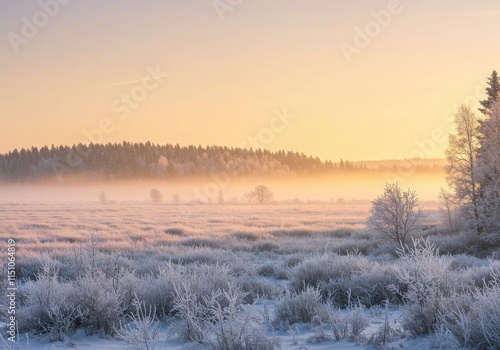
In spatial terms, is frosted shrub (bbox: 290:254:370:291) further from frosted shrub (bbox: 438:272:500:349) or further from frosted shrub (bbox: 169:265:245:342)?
frosted shrub (bbox: 438:272:500:349)

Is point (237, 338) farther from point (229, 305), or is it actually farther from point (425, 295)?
point (425, 295)

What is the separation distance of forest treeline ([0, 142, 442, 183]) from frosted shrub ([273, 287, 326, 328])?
115m

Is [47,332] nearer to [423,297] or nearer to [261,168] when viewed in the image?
[423,297]

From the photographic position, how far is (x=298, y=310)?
6949 millimetres

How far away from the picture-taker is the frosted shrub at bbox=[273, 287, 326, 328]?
6859mm

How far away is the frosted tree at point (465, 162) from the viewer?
21.8m

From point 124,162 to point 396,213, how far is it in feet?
359

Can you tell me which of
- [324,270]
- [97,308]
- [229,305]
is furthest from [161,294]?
[324,270]

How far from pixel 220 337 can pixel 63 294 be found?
3049 millimetres

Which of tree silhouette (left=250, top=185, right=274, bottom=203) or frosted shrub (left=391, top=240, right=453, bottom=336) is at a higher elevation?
frosted shrub (left=391, top=240, right=453, bottom=336)

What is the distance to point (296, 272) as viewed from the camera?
10.4 metres

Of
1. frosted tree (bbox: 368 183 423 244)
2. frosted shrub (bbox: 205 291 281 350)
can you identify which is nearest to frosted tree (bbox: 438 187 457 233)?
frosted tree (bbox: 368 183 423 244)

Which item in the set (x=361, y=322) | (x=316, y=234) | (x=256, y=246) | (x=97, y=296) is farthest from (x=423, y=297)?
(x=316, y=234)

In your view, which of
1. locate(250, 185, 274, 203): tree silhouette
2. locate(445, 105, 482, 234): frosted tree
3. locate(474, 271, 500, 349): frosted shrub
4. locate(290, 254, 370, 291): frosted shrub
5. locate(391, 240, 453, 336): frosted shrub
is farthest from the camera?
locate(250, 185, 274, 203): tree silhouette
